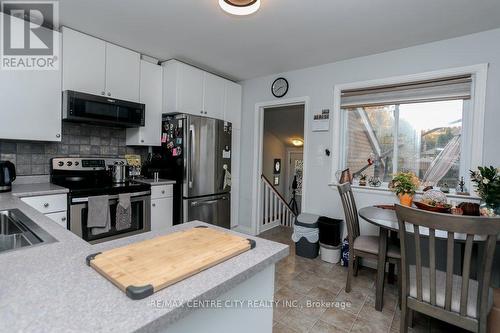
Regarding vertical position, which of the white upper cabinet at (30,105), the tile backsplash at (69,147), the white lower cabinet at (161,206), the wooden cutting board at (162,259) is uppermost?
the white upper cabinet at (30,105)

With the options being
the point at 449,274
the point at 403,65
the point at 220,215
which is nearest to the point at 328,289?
the point at 449,274

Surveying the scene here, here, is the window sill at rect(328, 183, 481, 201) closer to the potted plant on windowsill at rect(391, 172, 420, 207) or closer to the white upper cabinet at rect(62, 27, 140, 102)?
the potted plant on windowsill at rect(391, 172, 420, 207)

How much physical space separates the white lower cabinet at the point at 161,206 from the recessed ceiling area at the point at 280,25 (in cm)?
163

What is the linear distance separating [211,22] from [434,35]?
212 cm

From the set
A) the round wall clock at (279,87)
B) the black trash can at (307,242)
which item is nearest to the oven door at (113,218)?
the black trash can at (307,242)

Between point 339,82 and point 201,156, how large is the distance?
6.39 feet

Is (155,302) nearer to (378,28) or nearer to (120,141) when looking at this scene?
(378,28)

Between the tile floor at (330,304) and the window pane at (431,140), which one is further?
the window pane at (431,140)

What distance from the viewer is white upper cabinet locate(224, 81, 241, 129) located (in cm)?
Answer: 375

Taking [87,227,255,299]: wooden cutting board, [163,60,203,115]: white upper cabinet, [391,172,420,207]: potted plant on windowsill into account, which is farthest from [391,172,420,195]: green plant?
[163,60,203,115]: white upper cabinet

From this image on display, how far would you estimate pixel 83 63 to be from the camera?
8.19ft

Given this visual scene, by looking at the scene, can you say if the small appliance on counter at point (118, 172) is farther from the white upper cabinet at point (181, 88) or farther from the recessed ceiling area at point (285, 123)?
the recessed ceiling area at point (285, 123)

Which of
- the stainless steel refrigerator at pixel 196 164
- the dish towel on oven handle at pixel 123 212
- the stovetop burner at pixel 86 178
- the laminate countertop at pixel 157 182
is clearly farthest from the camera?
the stainless steel refrigerator at pixel 196 164

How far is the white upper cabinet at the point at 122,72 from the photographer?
269 cm
